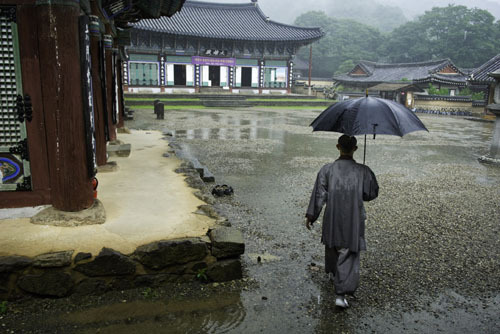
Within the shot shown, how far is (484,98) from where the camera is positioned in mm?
33188

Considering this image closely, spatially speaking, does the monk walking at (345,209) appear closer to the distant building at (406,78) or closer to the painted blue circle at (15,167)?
the painted blue circle at (15,167)

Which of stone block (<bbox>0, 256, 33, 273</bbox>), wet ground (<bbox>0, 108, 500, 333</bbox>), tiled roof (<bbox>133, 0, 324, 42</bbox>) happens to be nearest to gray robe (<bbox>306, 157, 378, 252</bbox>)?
wet ground (<bbox>0, 108, 500, 333</bbox>)

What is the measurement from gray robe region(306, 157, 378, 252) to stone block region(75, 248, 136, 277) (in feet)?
6.04

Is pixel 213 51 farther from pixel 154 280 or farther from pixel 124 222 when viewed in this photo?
pixel 154 280

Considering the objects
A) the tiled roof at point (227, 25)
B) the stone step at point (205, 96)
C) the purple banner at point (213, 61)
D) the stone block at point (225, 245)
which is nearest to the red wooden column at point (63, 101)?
the stone block at point (225, 245)

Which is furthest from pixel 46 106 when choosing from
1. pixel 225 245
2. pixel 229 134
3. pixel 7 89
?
pixel 229 134

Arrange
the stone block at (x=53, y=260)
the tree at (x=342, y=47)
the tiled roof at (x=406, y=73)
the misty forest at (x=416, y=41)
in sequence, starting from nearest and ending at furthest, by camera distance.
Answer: the stone block at (x=53, y=260) → the tiled roof at (x=406, y=73) → the misty forest at (x=416, y=41) → the tree at (x=342, y=47)

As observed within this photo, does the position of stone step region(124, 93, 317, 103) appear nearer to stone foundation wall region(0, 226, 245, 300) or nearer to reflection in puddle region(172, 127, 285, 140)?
reflection in puddle region(172, 127, 285, 140)

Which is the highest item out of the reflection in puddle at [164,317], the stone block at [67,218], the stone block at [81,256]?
the stone block at [67,218]

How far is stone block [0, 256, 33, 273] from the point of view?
10.7 feet

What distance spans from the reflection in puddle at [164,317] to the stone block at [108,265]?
302mm

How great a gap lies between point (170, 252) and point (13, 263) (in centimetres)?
135

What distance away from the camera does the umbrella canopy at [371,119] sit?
A: 3373 millimetres

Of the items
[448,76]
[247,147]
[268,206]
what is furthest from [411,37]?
[268,206]
